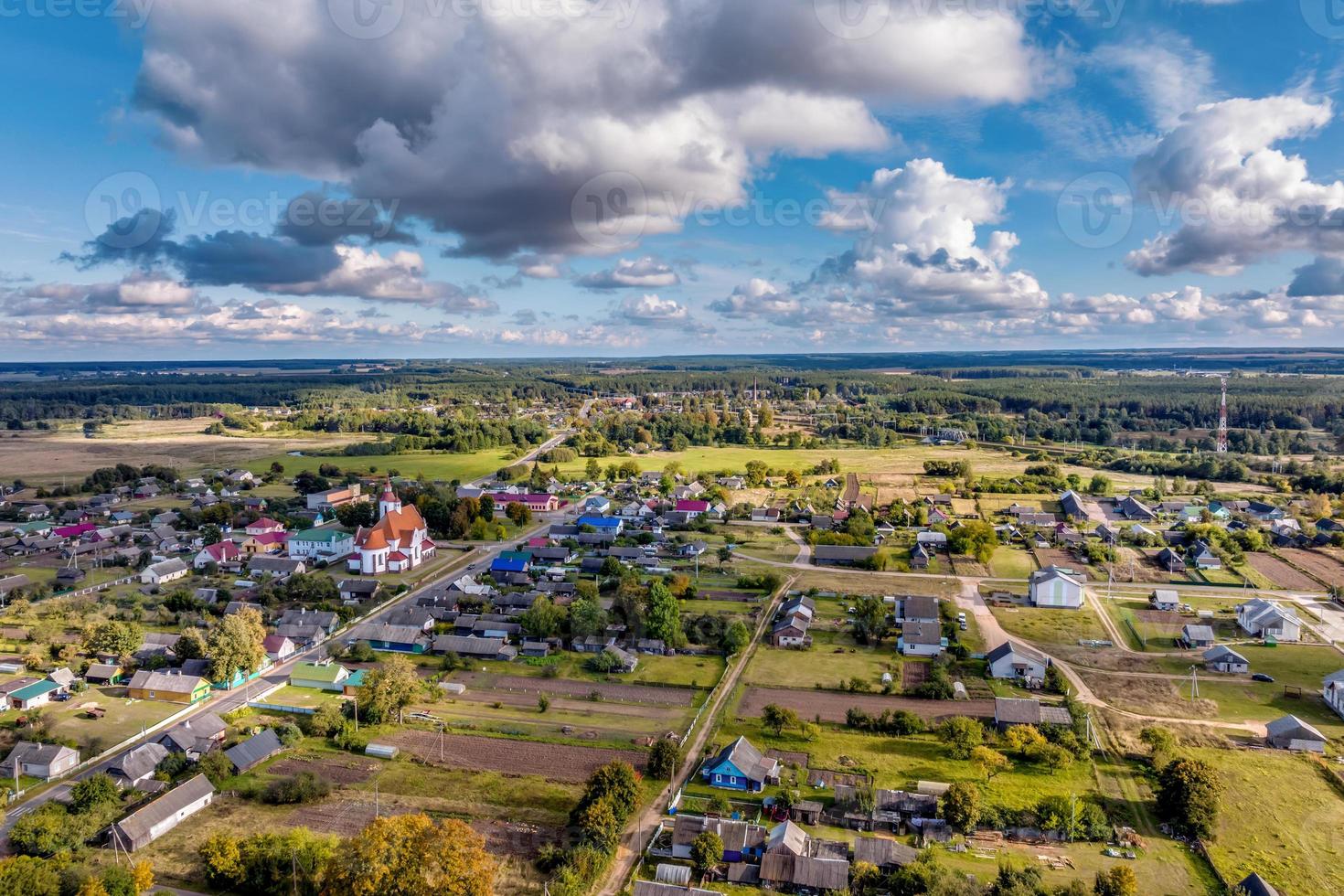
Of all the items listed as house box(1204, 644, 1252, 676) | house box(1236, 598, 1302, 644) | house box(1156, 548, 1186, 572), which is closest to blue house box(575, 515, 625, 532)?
house box(1156, 548, 1186, 572)

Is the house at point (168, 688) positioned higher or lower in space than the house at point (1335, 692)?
higher

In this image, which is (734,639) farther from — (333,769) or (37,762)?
(37,762)

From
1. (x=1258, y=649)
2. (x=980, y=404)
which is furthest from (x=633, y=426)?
A: (x=1258, y=649)

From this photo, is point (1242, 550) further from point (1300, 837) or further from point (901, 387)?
point (901, 387)

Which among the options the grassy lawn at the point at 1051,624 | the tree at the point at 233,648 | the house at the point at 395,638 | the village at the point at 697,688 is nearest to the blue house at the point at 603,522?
the village at the point at 697,688

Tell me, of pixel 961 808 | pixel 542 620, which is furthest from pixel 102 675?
pixel 961 808

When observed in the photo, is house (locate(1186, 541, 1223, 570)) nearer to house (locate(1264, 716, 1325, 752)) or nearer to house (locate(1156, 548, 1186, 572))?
house (locate(1156, 548, 1186, 572))

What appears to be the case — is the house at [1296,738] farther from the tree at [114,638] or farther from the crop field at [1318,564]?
the tree at [114,638]
